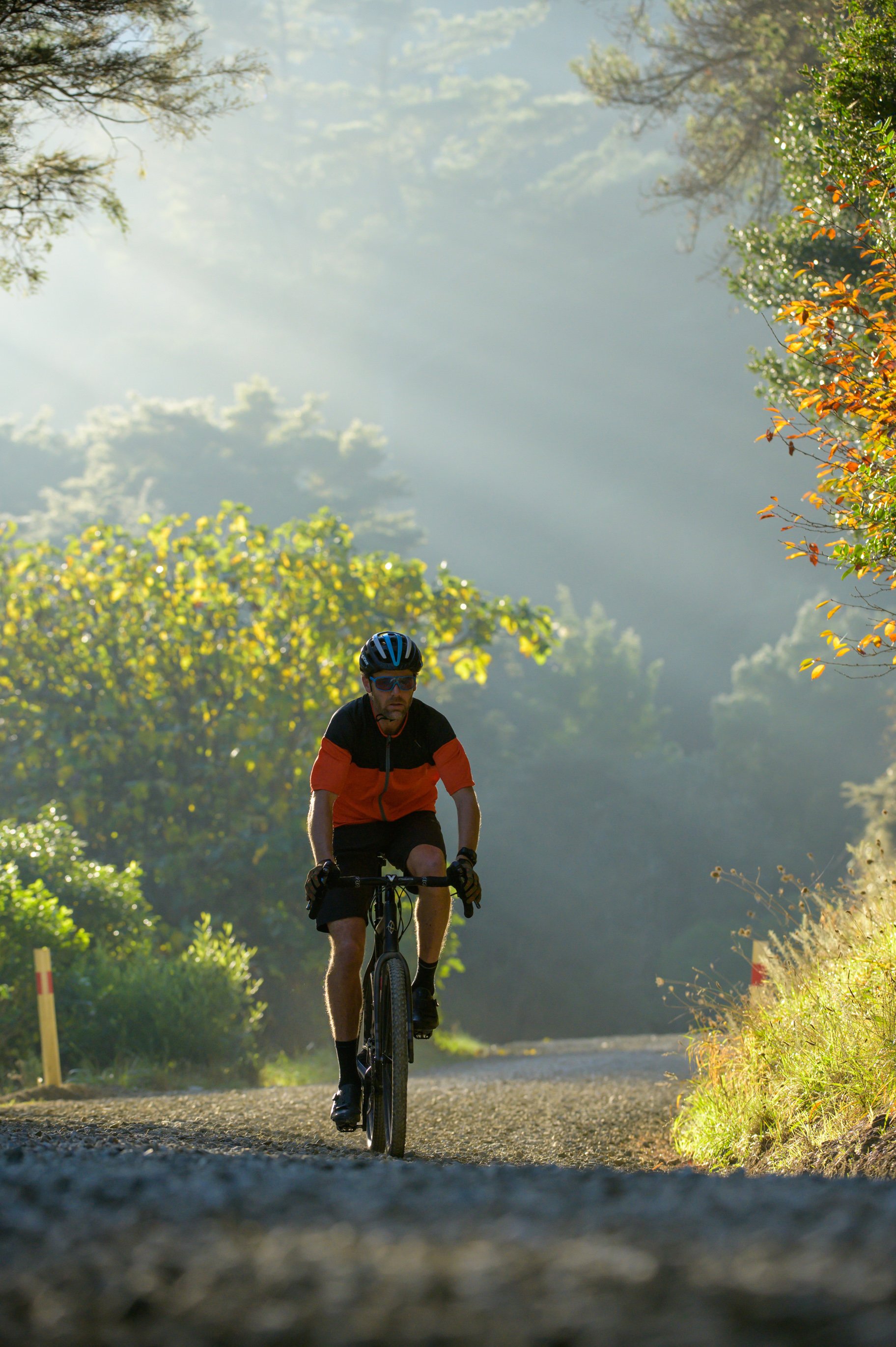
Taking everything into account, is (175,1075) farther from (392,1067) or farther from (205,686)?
(205,686)

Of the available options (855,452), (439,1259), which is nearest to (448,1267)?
(439,1259)

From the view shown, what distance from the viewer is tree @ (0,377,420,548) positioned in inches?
2741

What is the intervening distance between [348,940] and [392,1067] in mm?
534

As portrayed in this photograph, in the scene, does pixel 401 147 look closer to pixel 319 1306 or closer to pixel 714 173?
pixel 714 173

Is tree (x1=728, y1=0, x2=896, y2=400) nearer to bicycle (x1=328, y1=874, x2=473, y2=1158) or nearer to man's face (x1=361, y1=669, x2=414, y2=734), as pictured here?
man's face (x1=361, y1=669, x2=414, y2=734)

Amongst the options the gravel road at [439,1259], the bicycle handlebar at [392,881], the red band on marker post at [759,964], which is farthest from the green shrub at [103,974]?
the gravel road at [439,1259]

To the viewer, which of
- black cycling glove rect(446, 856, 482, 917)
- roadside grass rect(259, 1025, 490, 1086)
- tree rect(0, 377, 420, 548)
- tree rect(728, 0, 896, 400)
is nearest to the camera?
black cycling glove rect(446, 856, 482, 917)

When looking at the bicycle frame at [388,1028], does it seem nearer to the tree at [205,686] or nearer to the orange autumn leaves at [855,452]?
the orange autumn leaves at [855,452]

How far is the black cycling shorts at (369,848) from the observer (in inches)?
185

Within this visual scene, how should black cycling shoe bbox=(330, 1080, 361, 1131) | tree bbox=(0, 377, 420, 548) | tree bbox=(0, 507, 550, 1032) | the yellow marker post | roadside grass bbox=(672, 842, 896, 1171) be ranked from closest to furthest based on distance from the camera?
roadside grass bbox=(672, 842, 896, 1171) < black cycling shoe bbox=(330, 1080, 361, 1131) < the yellow marker post < tree bbox=(0, 507, 550, 1032) < tree bbox=(0, 377, 420, 548)

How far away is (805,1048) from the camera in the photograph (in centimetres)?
474

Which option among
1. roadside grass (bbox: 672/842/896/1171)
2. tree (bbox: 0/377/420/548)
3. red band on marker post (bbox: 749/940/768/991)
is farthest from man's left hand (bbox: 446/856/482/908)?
tree (bbox: 0/377/420/548)

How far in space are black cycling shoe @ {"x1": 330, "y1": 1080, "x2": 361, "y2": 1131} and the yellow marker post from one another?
434 cm

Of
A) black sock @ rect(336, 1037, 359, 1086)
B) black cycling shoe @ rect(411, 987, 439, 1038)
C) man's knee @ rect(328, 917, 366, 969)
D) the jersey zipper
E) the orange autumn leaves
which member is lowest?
black sock @ rect(336, 1037, 359, 1086)
